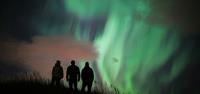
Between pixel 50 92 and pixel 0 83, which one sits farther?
pixel 0 83

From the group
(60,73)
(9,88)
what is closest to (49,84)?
(60,73)

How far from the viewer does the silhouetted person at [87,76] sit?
1518 inches

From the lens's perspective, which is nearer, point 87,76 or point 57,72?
point 87,76

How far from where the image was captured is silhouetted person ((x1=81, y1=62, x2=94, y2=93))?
38556 mm

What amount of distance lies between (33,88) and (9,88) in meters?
1.43

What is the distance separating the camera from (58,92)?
36406 mm

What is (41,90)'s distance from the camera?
3675 cm

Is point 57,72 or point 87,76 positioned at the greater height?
point 57,72

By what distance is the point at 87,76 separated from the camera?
38719 mm

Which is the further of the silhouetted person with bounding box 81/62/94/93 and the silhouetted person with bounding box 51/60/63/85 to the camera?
A: the silhouetted person with bounding box 51/60/63/85

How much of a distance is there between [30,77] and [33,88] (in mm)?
2203

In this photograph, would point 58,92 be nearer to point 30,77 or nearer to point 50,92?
point 50,92

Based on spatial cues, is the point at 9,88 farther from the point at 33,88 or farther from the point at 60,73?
the point at 60,73

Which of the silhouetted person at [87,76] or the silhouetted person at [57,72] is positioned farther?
the silhouetted person at [57,72]
